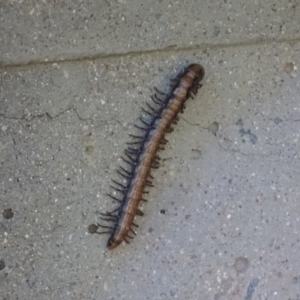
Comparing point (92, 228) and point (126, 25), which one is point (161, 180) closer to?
point (92, 228)

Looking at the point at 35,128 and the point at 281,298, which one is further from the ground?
the point at 35,128

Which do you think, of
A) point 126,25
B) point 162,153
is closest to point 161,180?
point 162,153

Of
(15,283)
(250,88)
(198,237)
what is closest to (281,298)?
(198,237)

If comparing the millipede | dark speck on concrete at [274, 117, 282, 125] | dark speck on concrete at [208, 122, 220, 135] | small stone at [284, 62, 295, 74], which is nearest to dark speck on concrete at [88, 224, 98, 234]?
the millipede

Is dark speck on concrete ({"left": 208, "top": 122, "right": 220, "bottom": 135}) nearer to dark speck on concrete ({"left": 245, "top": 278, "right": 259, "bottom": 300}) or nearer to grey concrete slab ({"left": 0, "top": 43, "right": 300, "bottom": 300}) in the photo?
grey concrete slab ({"left": 0, "top": 43, "right": 300, "bottom": 300})

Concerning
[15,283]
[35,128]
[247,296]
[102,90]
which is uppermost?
[102,90]

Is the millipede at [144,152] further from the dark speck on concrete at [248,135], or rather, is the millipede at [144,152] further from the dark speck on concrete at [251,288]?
the dark speck on concrete at [251,288]

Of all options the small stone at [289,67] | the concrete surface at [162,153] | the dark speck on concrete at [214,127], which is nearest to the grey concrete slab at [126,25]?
the concrete surface at [162,153]

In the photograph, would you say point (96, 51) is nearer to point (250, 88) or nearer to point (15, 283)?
point (250, 88)
